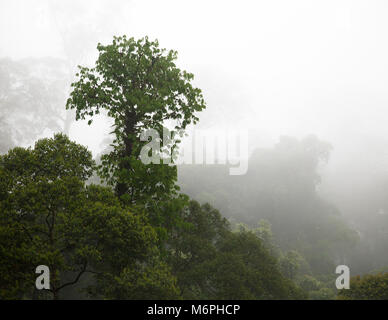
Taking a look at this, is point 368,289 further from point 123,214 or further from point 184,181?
point 184,181

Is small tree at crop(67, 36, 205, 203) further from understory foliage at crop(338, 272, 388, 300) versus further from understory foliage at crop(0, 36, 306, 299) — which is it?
understory foliage at crop(338, 272, 388, 300)

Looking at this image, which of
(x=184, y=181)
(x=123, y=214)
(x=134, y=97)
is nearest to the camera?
(x=123, y=214)

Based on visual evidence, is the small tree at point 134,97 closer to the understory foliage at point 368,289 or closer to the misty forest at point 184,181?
the misty forest at point 184,181

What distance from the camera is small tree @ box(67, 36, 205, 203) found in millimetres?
8875

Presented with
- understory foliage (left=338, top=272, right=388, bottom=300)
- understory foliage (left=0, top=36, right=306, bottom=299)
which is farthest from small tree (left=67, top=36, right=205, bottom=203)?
understory foliage (left=338, top=272, right=388, bottom=300)

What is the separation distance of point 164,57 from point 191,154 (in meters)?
37.3

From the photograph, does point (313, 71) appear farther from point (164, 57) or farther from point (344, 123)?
point (164, 57)

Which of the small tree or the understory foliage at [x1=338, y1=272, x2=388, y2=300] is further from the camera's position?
the understory foliage at [x1=338, y1=272, x2=388, y2=300]

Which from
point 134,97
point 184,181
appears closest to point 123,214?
point 134,97

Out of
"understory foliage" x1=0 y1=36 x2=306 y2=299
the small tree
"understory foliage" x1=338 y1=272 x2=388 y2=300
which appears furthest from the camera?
Answer: "understory foliage" x1=338 y1=272 x2=388 y2=300

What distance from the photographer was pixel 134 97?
343 inches

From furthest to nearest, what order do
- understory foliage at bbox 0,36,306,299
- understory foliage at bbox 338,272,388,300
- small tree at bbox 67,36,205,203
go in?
understory foliage at bbox 338,272,388,300 → small tree at bbox 67,36,205,203 → understory foliage at bbox 0,36,306,299

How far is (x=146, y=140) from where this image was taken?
9.74 metres
